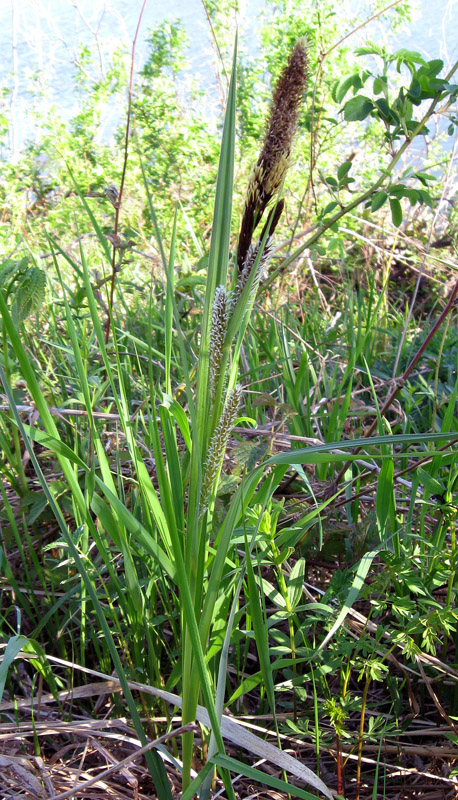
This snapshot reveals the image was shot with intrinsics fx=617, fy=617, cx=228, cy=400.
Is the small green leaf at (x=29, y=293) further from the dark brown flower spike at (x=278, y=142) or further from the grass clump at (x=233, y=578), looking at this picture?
the dark brown flower spike at (x=278, y=142)

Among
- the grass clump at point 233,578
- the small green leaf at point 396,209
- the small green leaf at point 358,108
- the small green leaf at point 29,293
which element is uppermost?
the small green leaf at point 358,108

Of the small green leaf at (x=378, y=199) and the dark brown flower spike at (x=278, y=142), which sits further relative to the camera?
the small green leaf at (x=378, y=199)

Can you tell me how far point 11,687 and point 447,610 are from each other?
0.88m

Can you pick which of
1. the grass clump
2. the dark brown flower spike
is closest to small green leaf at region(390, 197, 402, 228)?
the grass clump

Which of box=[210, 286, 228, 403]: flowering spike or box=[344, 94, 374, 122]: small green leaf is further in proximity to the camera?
box=[344, 94, 374, 122]: small green leaf

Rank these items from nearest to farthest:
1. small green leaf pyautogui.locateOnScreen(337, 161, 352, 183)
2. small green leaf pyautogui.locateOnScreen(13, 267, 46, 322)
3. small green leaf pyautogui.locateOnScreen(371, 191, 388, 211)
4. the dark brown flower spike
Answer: the dark brown flower spike → small green leaf pyautogui.locateOnScreen(13, 267, 46, 322) → small green leaf pyautogui.locateOnScreen(371, 191, 388, 211) → small green leaf pyautogui.locateOnScreen(337, 161, 352, 183)

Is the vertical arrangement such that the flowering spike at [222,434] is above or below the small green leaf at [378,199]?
below

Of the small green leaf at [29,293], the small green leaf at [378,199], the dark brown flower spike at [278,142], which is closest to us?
the dark brown flower spike at [278,142]

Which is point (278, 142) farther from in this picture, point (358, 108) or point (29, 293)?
point (358, 108)

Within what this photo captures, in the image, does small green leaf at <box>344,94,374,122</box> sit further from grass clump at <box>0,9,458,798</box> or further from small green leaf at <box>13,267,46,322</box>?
small green leaf at <box>13,267,46,322</box>

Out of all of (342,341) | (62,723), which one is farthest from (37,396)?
(342,341)

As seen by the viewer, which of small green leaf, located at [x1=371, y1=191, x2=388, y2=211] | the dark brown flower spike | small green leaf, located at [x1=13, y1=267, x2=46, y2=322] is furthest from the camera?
small green leaf, located at [x1=371, y1=191, x2=388, y2=211]

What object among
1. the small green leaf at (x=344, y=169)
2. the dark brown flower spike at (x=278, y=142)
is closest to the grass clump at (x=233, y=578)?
the dark brown flower spike at (x=278, y=142)

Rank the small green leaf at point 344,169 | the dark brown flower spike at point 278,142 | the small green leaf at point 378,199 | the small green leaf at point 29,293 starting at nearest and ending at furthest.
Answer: the dark brown flower spike at point 278,142
the small green leaf at point 29,293
the small green leaf at point 378,199
the small green leaf at point 344,169
